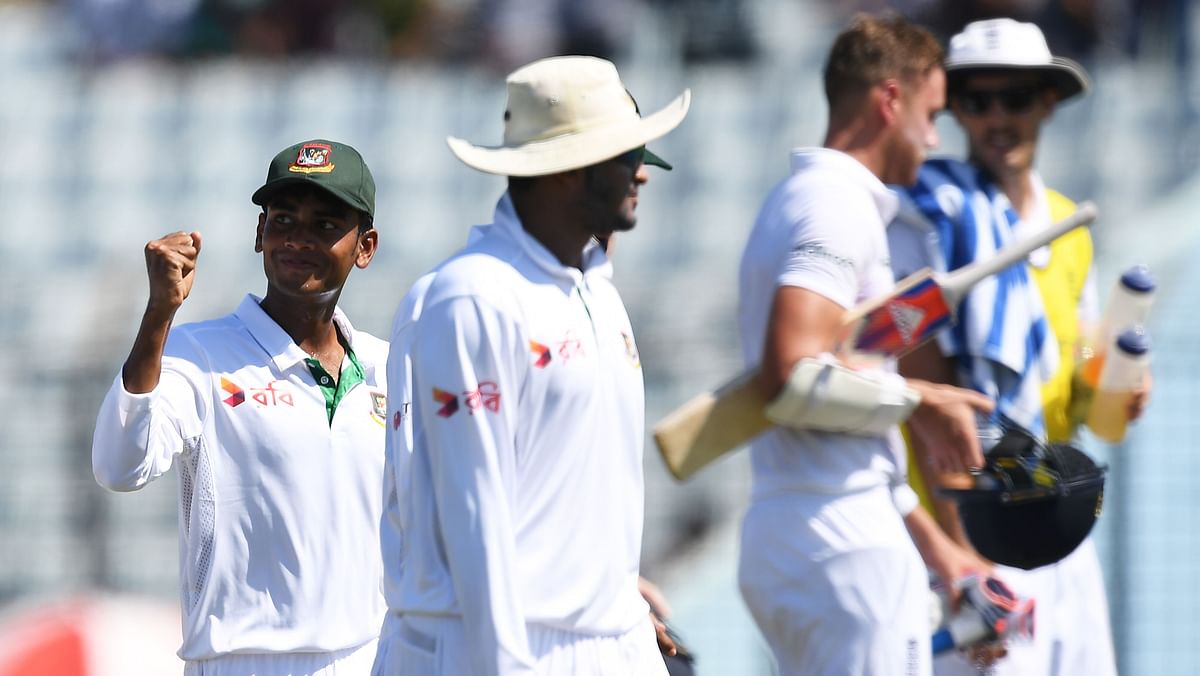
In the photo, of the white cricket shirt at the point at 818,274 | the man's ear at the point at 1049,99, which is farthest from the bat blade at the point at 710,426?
the man's ear at the point at 1049,99

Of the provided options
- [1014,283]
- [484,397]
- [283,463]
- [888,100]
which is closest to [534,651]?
[484,397]

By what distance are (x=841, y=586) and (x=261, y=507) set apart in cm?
119

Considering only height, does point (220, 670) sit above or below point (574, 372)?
below

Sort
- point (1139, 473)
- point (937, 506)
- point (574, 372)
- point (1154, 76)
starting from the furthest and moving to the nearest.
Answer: point (1154, 76)
point (1139, 473)
point (937, 506)
point (574, 372)

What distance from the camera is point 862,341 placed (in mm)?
3801

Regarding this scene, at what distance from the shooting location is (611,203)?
123 inches

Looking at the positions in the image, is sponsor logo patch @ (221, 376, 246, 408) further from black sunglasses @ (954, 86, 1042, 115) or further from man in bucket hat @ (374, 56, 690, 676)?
black sunglasses @ (954, 86, 1042, 115)

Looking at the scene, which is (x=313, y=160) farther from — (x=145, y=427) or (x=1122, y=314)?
(x=1122, y=314)

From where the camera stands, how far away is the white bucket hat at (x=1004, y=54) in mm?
4621

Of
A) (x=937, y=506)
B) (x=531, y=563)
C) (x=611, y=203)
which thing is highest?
(x=611, y=203)

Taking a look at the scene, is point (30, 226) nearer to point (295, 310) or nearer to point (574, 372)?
point (295, 310)

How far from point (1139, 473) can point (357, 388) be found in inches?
159

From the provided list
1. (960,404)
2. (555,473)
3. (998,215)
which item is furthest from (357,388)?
(998,215)

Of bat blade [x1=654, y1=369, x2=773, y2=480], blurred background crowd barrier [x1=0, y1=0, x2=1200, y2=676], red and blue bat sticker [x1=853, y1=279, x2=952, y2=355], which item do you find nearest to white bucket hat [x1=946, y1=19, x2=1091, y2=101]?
red and blue bat sticker [x1=853, y1=279, x2=952, y2=355]
